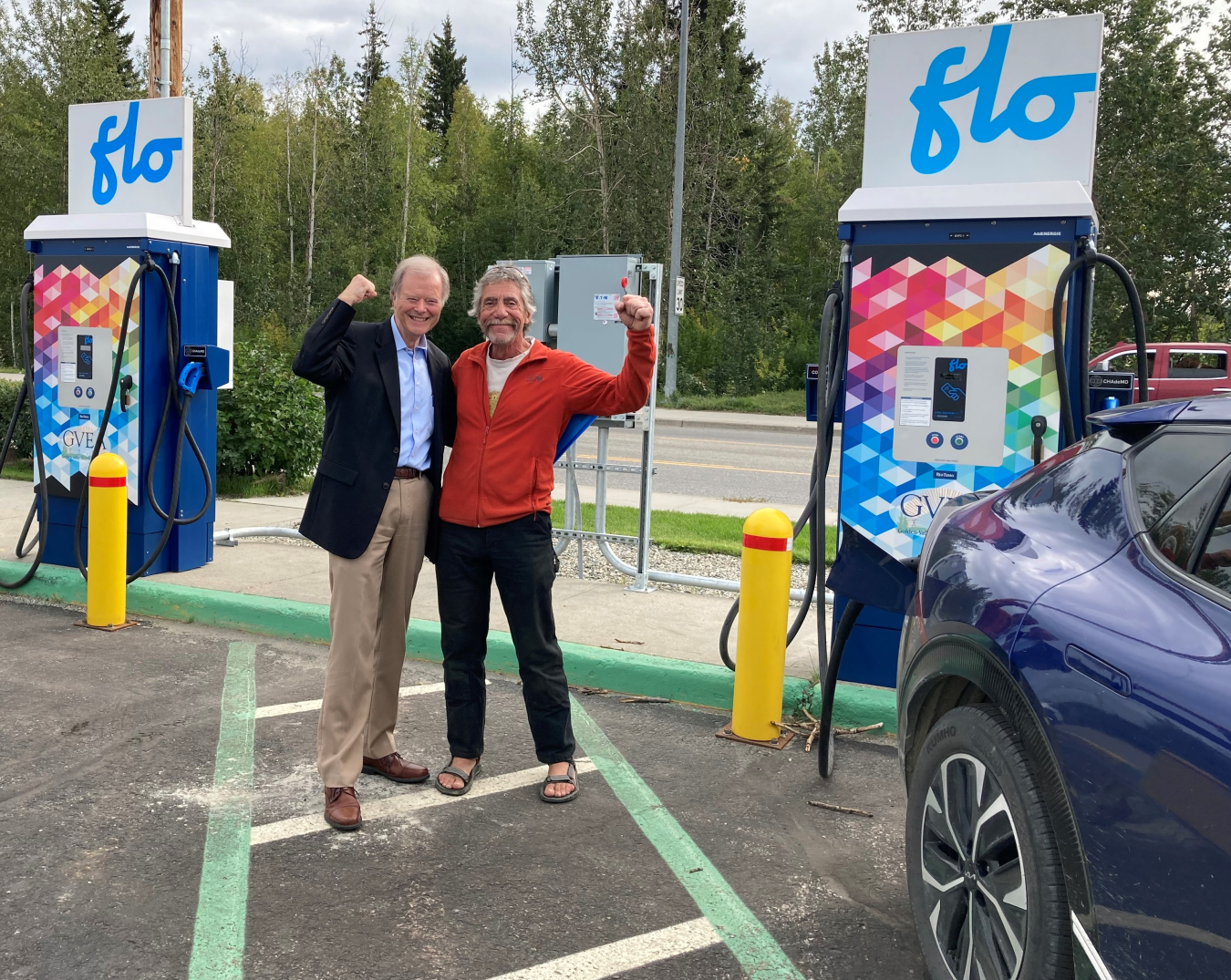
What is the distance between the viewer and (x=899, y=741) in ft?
10.2

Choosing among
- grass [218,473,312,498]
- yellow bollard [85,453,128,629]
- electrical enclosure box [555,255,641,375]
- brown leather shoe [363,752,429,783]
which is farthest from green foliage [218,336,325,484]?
brown leather shoe [363,752,429,783]

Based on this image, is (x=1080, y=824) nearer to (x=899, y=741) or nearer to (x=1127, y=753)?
(x=1127, y=753)

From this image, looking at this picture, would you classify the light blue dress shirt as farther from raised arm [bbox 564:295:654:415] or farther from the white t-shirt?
raised arm [bbox 564:295:654:415]

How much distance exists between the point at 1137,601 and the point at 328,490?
2656mm

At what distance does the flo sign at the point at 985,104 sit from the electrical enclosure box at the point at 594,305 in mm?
2480

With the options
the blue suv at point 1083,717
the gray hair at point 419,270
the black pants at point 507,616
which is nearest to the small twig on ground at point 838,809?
the black pants at point 507,616

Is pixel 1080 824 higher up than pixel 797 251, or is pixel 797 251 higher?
pixel 797 251

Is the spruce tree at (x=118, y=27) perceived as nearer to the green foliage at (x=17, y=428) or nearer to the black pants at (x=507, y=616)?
the green foliage at (x=17, y=428)

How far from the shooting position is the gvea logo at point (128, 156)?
7.03 m

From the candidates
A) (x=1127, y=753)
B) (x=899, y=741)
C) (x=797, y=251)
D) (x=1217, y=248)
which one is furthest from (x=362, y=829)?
(x=797, y=251)

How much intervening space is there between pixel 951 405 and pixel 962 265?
0.59 meters

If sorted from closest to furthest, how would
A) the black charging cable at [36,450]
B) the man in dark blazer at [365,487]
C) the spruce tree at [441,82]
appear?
the man in dark blazer at [365,487]
the black charging cable at [36,450]
the spruce tree at [441,82]

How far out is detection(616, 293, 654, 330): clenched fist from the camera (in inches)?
146

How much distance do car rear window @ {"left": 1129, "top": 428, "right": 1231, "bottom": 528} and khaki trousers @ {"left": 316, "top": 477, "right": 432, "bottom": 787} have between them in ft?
7.99
